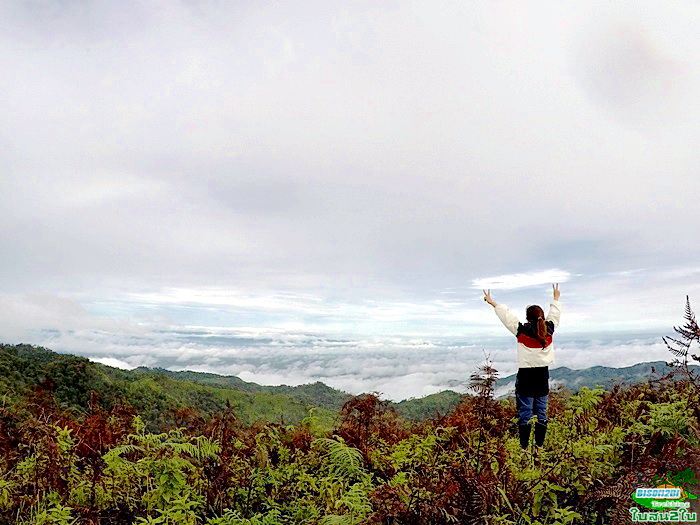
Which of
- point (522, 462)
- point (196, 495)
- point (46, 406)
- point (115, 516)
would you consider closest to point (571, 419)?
point (522, 462)

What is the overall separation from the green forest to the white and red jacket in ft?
3.25

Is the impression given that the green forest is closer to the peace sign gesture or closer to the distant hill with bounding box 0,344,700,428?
the peace sign gesture

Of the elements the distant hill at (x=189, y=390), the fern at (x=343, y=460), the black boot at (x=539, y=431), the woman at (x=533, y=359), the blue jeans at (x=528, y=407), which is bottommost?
the distant hill at (x=189, y=390)

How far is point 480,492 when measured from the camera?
4.40 metres

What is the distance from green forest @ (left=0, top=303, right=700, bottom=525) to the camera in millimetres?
4613

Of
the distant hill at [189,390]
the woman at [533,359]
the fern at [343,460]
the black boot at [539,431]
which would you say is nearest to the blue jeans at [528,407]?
the woman at [533,359]

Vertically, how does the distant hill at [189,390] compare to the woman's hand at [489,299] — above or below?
below

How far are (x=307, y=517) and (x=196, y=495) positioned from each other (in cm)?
127

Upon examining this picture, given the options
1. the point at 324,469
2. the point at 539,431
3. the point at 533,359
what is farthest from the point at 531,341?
the point at 324,469

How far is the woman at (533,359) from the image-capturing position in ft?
25.9

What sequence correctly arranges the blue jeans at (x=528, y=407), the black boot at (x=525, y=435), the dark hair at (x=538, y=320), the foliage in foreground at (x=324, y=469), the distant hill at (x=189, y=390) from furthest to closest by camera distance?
the distant hill at (x=189, y=390), the blue jeans at (x=528, y=407), the dark hair at (x=538, y=320), the black boot at (x=525, y=435), the foliage in foreground at (x=324, y=469)

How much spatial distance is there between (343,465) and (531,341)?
12.0 feet
